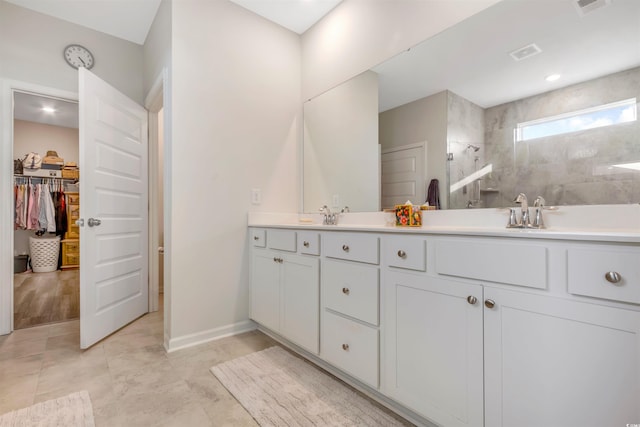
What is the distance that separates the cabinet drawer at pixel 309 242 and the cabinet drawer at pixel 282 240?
7 cm

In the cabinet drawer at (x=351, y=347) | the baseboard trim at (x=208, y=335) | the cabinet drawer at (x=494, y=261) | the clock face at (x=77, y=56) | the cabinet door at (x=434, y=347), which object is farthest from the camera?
the clock face at (x=77, y=56)

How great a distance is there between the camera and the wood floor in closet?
2.76 meters

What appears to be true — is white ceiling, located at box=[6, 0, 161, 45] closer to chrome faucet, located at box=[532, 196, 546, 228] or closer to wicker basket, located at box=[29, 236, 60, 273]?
chrome faucet, located at box=[532, 196, 546, 228]

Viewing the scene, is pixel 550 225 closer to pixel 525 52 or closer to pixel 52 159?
pixel 525 52

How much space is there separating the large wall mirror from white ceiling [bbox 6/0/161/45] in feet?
6.43

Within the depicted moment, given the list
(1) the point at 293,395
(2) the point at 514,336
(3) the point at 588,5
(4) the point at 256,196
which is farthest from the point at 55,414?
(3) the point at 588,5

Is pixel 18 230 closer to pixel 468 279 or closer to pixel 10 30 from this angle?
pixel 10 30

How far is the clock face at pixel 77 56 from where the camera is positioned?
2.64 m

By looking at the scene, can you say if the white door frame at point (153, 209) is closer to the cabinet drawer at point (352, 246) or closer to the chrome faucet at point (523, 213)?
the cabinet drawer at point (352, 246)

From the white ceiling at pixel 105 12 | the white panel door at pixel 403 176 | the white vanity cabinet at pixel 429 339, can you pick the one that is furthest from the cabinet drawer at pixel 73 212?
the white vanity cabinet at pixel 429 339

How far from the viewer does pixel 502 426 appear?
1011mm

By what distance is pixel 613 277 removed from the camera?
0.81 metres

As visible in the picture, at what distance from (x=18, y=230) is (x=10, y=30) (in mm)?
4392

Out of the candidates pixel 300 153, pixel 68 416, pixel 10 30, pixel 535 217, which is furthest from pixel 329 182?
pixel 10 30
